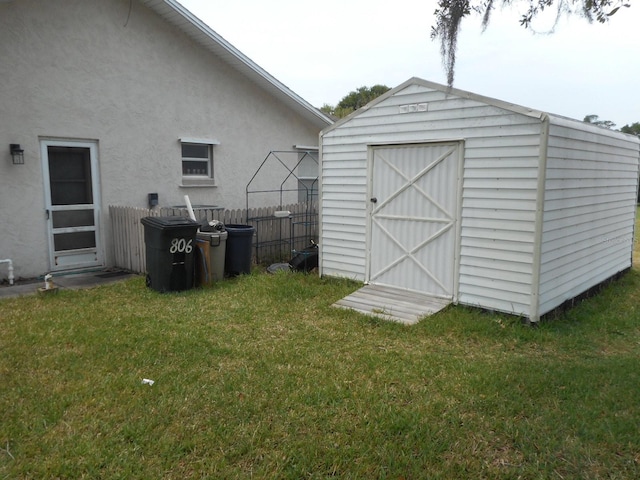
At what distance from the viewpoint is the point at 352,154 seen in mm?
7629

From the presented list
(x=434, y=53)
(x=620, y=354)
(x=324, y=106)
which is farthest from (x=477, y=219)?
(x=324, y=106)

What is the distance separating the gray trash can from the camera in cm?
775

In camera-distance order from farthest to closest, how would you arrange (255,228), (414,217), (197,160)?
(197,160), (255,228), (414,217)

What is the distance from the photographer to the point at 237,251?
844 centimetres

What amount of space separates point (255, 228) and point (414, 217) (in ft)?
13.2

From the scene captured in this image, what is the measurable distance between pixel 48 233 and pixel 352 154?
214 inches

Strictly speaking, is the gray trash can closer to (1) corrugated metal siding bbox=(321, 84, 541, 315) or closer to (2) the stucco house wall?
(2) the stucco house wall

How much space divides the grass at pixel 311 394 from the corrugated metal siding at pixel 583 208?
2.43ft

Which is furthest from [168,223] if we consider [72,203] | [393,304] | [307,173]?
[307,173]

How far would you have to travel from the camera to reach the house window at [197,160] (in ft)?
35.2

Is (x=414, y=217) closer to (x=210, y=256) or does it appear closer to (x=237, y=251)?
(x=237, y=251)

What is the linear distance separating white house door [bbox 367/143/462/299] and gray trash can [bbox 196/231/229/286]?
8.06ft

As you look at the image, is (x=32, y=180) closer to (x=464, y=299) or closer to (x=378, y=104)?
(x=378, y=104)

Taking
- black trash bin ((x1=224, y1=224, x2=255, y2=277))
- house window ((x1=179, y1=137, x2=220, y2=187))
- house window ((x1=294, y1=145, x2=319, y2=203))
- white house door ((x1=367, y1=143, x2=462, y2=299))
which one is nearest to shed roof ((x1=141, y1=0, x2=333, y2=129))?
house window ((x1=294, y1=145, x2=319, y2=203))
